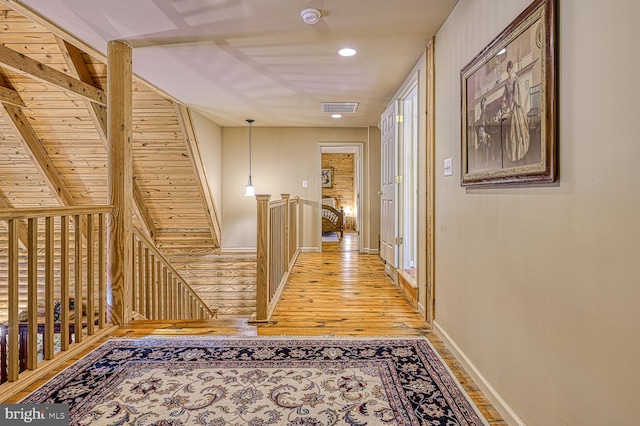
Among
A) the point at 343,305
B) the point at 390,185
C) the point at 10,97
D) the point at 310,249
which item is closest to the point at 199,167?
the point at 10,97

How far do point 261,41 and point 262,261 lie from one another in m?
1.72

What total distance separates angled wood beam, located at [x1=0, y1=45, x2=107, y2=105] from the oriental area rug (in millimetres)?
2471

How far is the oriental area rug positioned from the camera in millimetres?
1677

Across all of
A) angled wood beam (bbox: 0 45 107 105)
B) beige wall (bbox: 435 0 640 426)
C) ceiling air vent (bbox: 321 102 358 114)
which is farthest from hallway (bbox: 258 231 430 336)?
angled wood beam (bbox: 0 45 107 105)

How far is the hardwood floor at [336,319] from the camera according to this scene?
2.62 meters

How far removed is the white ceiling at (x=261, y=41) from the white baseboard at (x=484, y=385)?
2.11 m

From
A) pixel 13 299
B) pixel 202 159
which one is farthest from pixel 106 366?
pixel 202 159

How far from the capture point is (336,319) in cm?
298

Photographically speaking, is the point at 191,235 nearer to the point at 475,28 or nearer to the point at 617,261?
the point at 475,28

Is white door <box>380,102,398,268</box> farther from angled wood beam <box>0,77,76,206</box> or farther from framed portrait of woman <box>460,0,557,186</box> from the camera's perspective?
angled wood beam <box>0,77,76,206</box>

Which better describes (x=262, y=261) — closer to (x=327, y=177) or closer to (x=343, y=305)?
(x=343, y=305)

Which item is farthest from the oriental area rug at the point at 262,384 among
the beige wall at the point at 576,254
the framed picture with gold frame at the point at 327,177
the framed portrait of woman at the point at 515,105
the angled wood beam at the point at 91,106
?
the framed picture with gold frame at the point at 327,177

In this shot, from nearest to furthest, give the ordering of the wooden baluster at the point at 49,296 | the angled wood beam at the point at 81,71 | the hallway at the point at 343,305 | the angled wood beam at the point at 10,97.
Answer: the wooden baluster at the point at 49,296 < the hallway at the point at 343,305 < the angled wood beam at the point at 81,71 < the angled wood beam at the point at 10,97

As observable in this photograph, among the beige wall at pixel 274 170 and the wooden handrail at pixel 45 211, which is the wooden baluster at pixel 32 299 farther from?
the beige wall at pixel 274 170
